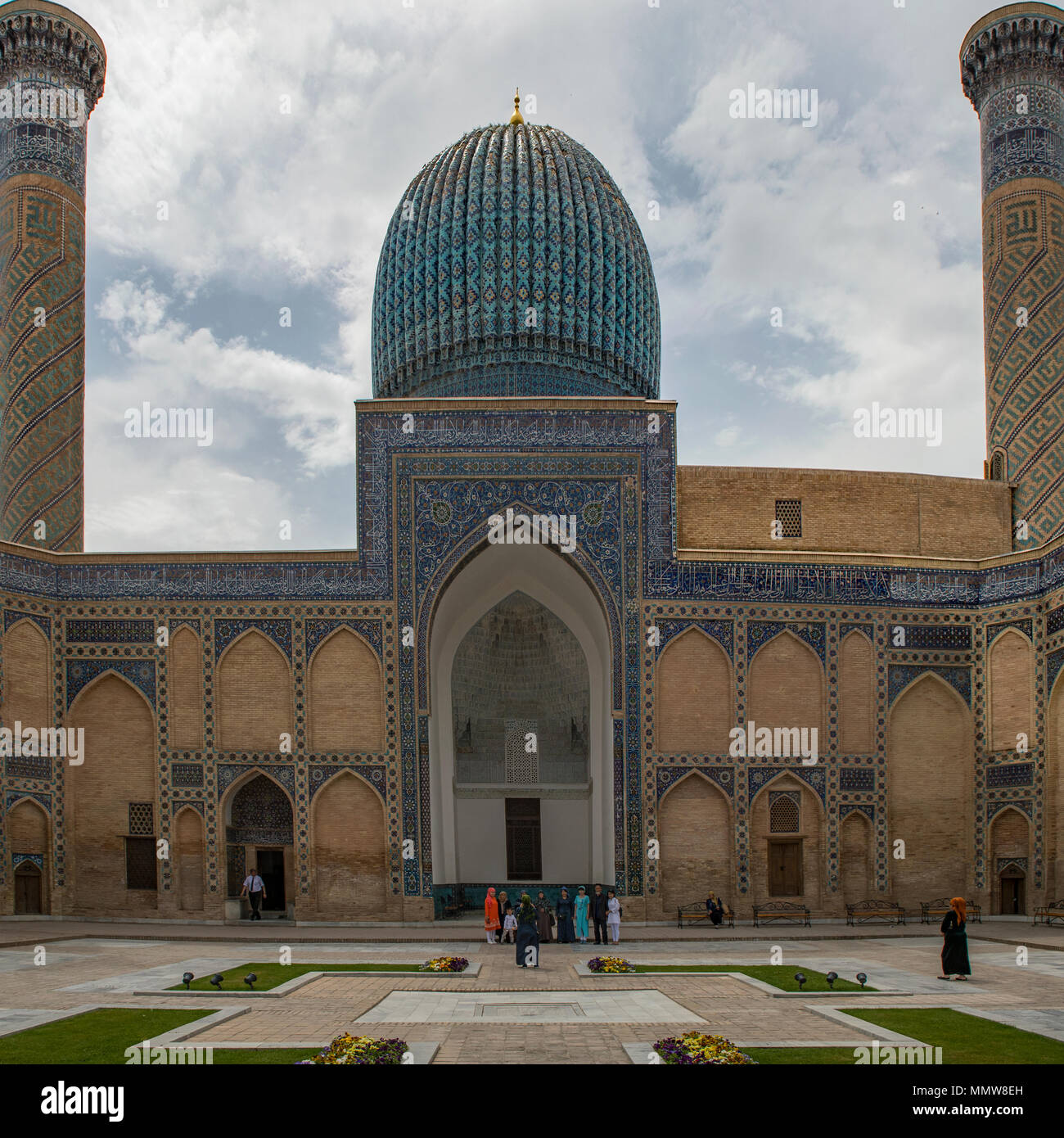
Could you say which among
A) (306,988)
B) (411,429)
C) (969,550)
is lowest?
Result: (306,988)

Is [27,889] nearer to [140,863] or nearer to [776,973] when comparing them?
[140,863]

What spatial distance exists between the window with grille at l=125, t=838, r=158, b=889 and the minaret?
1151 centimetres

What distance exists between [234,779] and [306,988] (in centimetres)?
580

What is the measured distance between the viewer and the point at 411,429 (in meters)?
14.3

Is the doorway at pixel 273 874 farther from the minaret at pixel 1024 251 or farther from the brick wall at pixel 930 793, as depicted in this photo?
the minaret at pixel 1024 251

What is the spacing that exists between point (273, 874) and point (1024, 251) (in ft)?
41.1

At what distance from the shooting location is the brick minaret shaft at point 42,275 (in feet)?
50.2

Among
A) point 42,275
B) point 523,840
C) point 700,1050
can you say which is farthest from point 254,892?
point 700,1050

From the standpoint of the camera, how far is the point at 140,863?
13633 mm

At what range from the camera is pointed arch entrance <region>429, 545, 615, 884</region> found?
47.9 ft
